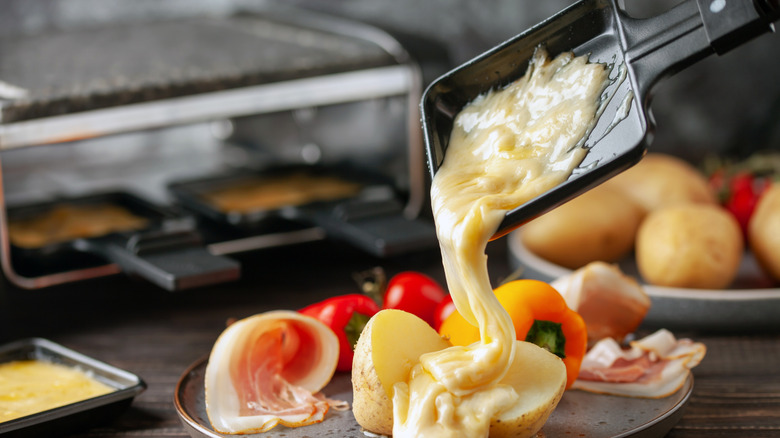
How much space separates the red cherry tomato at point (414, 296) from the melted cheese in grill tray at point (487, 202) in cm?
25

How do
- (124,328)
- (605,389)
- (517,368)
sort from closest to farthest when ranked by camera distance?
(517,368), (605,389), (124,328)

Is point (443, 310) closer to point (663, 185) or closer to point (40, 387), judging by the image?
point (40, 387)

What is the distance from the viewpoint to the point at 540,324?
89 cm

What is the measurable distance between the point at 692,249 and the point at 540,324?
17.2 inches

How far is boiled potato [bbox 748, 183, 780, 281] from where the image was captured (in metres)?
1.26

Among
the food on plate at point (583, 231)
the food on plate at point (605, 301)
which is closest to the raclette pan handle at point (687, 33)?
the food on plate at point (605, 301)

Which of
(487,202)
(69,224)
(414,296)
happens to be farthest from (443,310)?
(69,224)

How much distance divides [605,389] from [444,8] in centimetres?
104

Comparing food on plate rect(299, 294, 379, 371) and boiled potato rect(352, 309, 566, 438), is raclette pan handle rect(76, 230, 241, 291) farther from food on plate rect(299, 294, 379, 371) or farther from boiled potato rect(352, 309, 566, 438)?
boiled potato rect(352, 309, 566, 438)

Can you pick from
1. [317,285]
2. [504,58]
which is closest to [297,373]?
[504,58]

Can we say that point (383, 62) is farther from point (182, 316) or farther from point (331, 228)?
point (182, 316)

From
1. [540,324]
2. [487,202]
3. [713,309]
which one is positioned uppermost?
[487,202]

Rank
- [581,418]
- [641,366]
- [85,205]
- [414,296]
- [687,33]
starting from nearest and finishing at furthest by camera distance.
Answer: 1. [687,33]
2. [581,418]
3. [641,366]
4. [414,296]
5. [85,205]

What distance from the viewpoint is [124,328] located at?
1283mm
